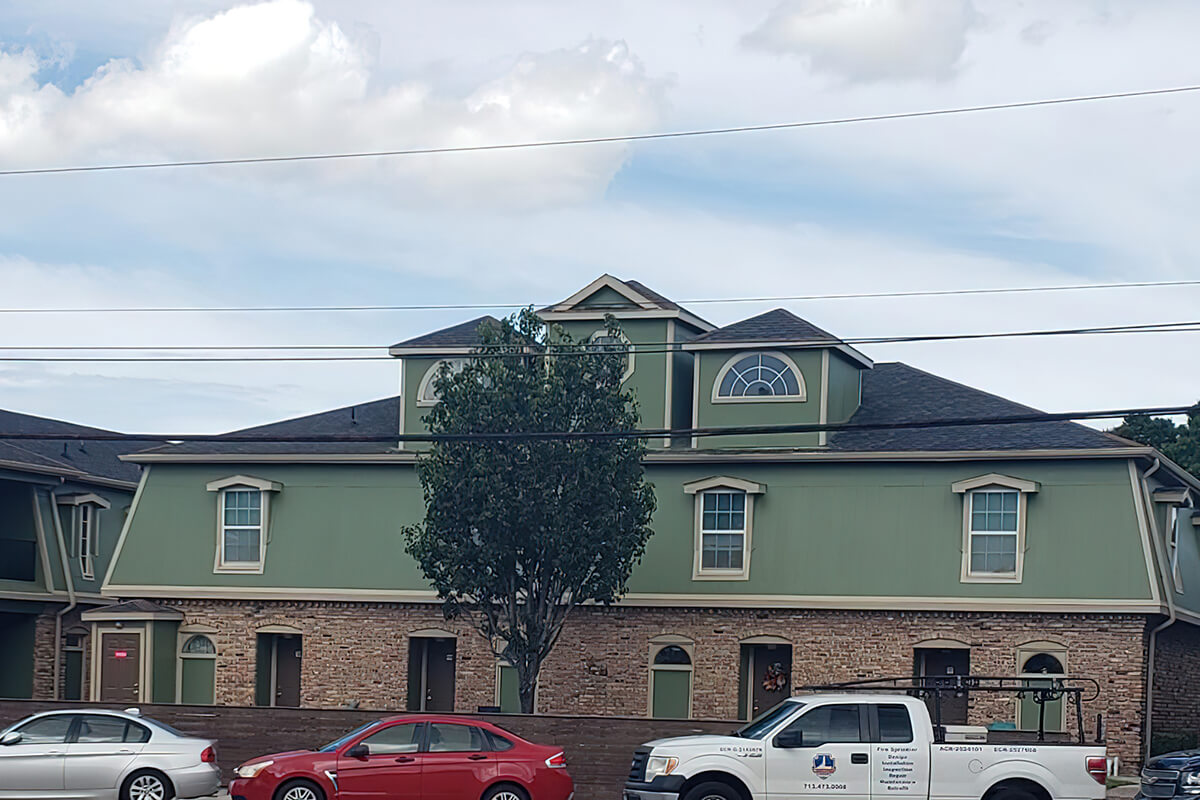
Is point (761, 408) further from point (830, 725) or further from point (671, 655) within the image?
point (830, 725)

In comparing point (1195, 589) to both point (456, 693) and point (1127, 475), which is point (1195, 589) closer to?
point (1127, 475)

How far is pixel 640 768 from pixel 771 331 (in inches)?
626

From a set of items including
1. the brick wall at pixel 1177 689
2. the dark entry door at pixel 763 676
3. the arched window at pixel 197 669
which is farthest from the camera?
the arched window at pixel 197 669

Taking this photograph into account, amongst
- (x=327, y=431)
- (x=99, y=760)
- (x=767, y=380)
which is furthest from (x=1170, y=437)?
(x=99, y=760)

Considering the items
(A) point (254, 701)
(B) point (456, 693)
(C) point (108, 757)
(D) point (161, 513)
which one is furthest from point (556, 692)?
(C) point (108, 757)

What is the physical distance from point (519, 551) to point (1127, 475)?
12.1 metres

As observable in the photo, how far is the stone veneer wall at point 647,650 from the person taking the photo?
31.8 metres

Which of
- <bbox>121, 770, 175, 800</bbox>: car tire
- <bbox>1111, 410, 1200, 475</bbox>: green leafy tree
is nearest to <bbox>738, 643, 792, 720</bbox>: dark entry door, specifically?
<bbox>121, 770, 175, 800</bbox>: car tire

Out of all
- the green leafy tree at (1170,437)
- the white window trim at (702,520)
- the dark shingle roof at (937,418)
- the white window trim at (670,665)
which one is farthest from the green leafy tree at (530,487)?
the green leafy tree at (1170,437)

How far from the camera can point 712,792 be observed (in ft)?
67.5

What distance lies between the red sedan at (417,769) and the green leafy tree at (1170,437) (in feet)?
129

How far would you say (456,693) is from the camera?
35844 mm

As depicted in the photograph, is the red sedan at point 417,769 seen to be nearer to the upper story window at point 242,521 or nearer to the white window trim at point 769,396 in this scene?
the white window trim at point 769,396

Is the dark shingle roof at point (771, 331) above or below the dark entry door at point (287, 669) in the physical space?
above
